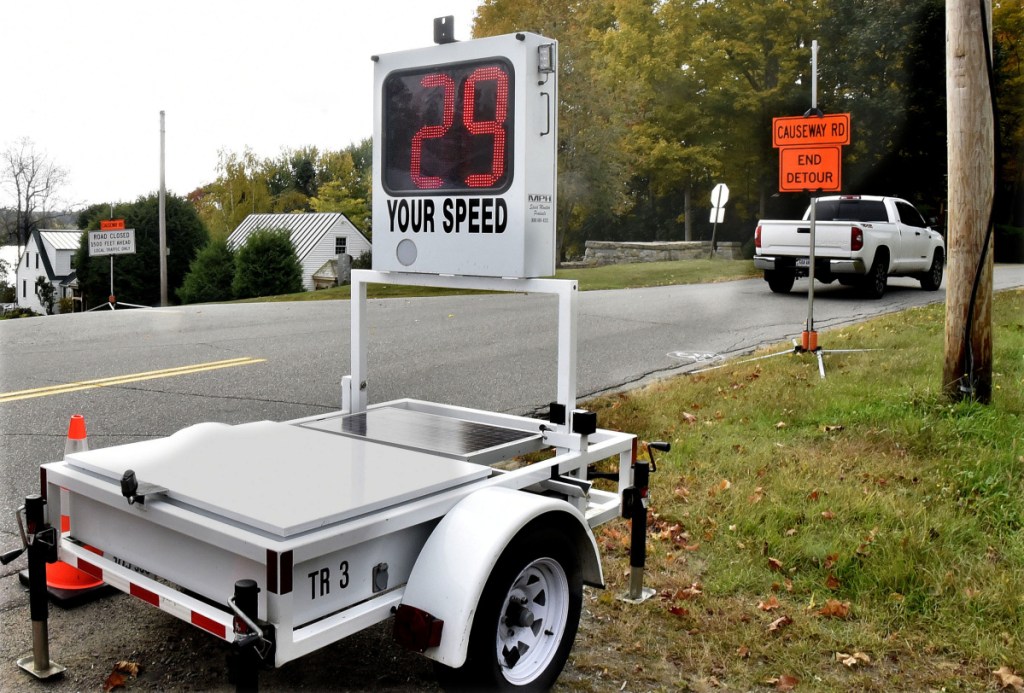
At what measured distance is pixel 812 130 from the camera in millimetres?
11625

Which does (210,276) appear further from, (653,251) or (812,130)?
(812,130)

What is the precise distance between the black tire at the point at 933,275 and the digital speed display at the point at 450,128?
18.6m

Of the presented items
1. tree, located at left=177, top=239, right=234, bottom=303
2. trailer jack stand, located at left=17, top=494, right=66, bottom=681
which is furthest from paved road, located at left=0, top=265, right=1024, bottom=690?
tree, located at left=177, top=239, right=234, bottom=303

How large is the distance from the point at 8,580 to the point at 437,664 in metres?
2.63

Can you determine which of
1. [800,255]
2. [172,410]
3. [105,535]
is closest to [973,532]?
[105,535]

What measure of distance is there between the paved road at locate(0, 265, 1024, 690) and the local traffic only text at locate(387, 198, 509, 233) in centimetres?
258

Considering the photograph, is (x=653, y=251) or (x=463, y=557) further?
(x=653, y=251)

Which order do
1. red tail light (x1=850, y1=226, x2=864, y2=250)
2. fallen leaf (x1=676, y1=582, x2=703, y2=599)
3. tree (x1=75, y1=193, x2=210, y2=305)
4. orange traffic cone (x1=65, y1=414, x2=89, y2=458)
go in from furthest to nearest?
tree (x1=75, y1=193, x2=210, y2=305) → red tail light (x1=850, y1=226, x2=864, y2=250) → fallen leaf (x1=676, y1=582, x2=703, y2=599) → orange traffic cone (x1=65, y1=414, x2=89, y2=458)

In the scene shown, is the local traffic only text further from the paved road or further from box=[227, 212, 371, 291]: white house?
box=[227, 212, 371, 291]: white house

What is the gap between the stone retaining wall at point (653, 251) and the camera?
122ft

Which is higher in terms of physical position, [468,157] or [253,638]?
[468,157]

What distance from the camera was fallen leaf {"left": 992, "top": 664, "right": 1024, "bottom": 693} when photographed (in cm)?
403

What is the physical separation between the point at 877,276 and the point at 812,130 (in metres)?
8.45

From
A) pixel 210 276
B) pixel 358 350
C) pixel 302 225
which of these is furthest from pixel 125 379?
pixel 302 225
